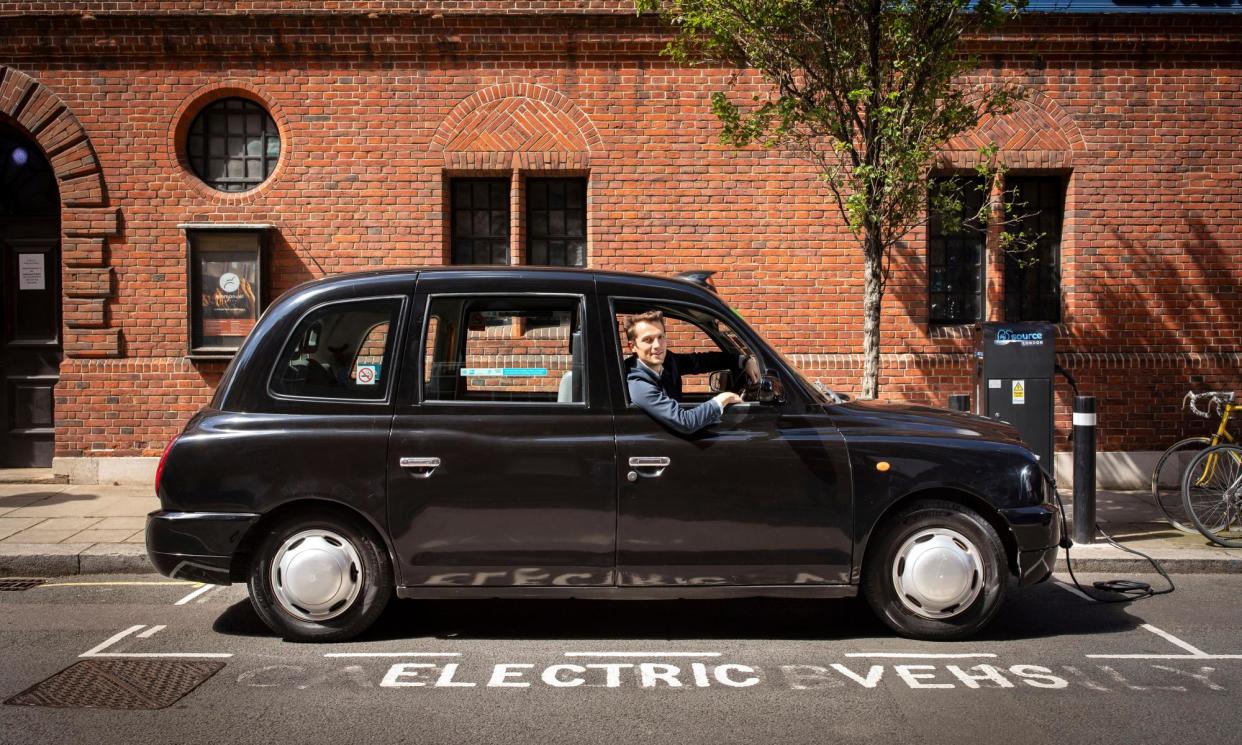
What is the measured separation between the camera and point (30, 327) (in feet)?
35.7

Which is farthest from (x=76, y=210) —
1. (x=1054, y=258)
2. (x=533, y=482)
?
(x=1054, y=258)

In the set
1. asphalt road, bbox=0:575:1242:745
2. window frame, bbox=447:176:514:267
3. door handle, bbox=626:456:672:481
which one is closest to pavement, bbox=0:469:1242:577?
asphalt road, bbox=0:575:1242:745

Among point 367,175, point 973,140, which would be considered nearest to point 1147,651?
point 973,140

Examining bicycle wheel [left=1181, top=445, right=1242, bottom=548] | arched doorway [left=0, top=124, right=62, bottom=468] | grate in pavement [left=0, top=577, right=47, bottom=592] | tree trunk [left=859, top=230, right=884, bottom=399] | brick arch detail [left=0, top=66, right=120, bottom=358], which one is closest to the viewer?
grate in pavement [left=0, top=577, right=47, bottom=592]

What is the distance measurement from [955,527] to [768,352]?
4.39 ft

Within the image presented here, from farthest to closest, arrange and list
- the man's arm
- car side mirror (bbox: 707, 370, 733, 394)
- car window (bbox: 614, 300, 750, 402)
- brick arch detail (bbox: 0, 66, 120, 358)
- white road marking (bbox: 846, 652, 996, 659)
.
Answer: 1. brick arch detail (bbox: 0, 66, 120, 358)
2. car side mirror (bbox: 707, 370, 733, 394)
3. car window (bbox: 614, 300, 750, 402)
4. the man's arm
5. white road marking (bbox: 846, 652, 996, 659)

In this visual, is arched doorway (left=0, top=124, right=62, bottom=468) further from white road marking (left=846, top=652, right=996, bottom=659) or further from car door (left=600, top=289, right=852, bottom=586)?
white road marking (left=846, top=652, right=996, bottom=659)

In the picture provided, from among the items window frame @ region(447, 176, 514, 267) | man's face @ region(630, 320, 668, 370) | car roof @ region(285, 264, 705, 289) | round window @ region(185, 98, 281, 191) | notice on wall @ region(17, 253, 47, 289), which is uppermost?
round window @ region(185, 98, 281, 191)

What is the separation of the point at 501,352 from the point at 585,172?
574cm

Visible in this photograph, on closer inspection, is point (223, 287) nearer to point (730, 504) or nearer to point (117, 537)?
point (117, 537)

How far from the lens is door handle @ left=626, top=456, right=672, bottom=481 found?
5051 millimetres

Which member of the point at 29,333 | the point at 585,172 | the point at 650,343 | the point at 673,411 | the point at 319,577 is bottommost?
the point at 319,577

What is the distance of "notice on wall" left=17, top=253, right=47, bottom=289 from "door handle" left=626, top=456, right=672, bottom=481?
8.72 meters

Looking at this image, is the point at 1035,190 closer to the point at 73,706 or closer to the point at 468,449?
the point at 468,449
